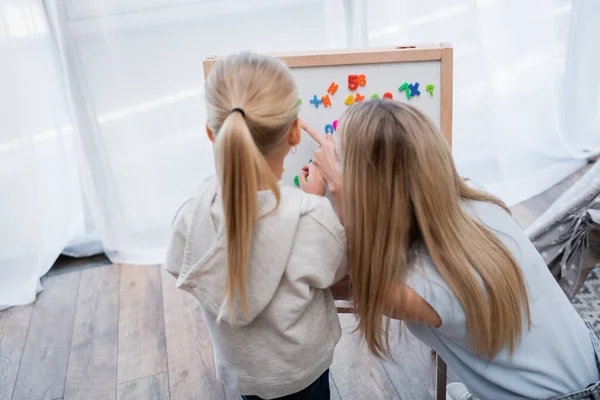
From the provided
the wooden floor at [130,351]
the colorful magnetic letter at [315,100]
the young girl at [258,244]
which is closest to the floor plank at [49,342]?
the wooden floor at [130,351]

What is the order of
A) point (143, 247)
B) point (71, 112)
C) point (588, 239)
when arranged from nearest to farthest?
point (588, 239) < point (71, 112) < point (143, 247)

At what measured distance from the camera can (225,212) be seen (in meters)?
0.85

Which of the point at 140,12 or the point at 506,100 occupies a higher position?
the point at 140,12

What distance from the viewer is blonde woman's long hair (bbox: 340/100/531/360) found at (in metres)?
0.93

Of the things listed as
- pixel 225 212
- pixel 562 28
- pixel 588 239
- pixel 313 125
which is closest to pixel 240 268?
pixel 225 212

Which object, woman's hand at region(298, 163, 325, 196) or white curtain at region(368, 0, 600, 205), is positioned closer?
woman's hand at region(298, 163, 325, 196)

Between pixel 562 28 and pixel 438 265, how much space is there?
6.01 ft

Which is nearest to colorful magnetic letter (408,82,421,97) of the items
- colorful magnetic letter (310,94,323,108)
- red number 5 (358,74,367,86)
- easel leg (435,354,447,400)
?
red number 5 (358,74,367,86)

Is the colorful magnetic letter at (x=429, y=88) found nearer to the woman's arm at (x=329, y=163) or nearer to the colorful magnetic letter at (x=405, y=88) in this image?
the colorful magnetic letter at (x=405, y=88)

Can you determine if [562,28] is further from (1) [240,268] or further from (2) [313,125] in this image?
(1) [240,268]

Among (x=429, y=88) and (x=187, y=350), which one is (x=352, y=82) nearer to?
(x=429, y=88)

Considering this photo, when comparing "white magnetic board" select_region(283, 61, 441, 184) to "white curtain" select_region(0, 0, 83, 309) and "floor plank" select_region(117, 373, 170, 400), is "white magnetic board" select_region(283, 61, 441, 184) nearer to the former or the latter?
"floor plank" select_region(117, 373, 170, 400)

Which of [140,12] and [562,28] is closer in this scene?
[140,12]

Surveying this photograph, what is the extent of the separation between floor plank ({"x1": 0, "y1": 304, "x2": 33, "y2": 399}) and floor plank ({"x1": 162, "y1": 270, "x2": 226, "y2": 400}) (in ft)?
1.49
